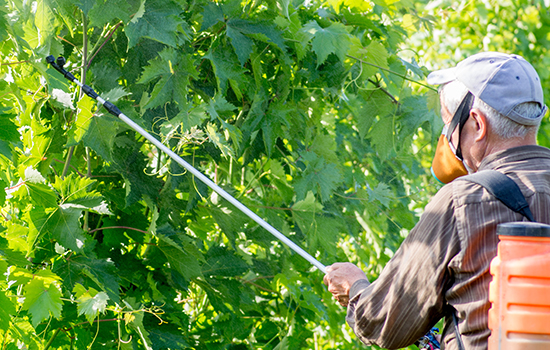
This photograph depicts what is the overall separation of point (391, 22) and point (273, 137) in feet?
2.98

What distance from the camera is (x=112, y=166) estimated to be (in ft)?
5.67

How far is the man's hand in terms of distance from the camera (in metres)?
1.53

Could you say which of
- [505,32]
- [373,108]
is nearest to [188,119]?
[373,108]

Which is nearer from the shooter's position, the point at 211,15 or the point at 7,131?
the point at 7,131

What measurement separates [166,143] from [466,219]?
3.06ft

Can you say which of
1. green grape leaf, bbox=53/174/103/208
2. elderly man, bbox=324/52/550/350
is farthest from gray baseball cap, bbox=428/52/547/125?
green grape leaf, bbox=53/174/103/208

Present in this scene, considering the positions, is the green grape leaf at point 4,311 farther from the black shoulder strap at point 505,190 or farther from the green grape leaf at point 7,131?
the black shoulder strap at point 505,190

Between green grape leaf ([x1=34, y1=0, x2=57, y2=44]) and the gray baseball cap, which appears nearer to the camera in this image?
the gray baseball cap

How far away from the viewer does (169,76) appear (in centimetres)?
165

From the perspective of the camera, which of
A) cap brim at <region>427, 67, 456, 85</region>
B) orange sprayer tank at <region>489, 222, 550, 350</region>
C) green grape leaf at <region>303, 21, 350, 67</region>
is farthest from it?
green grape leaf at <region>303, 21, 350, 67</region>

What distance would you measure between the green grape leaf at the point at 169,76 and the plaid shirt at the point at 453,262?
0.81 metres

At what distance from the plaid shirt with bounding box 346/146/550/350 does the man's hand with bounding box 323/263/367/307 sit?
0.18 metres

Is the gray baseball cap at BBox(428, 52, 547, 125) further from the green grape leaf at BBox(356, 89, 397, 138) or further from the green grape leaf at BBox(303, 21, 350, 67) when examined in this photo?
the green grape leaf at BBox(356, 89, 397, 138)

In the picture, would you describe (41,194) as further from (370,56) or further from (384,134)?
(384,134)
